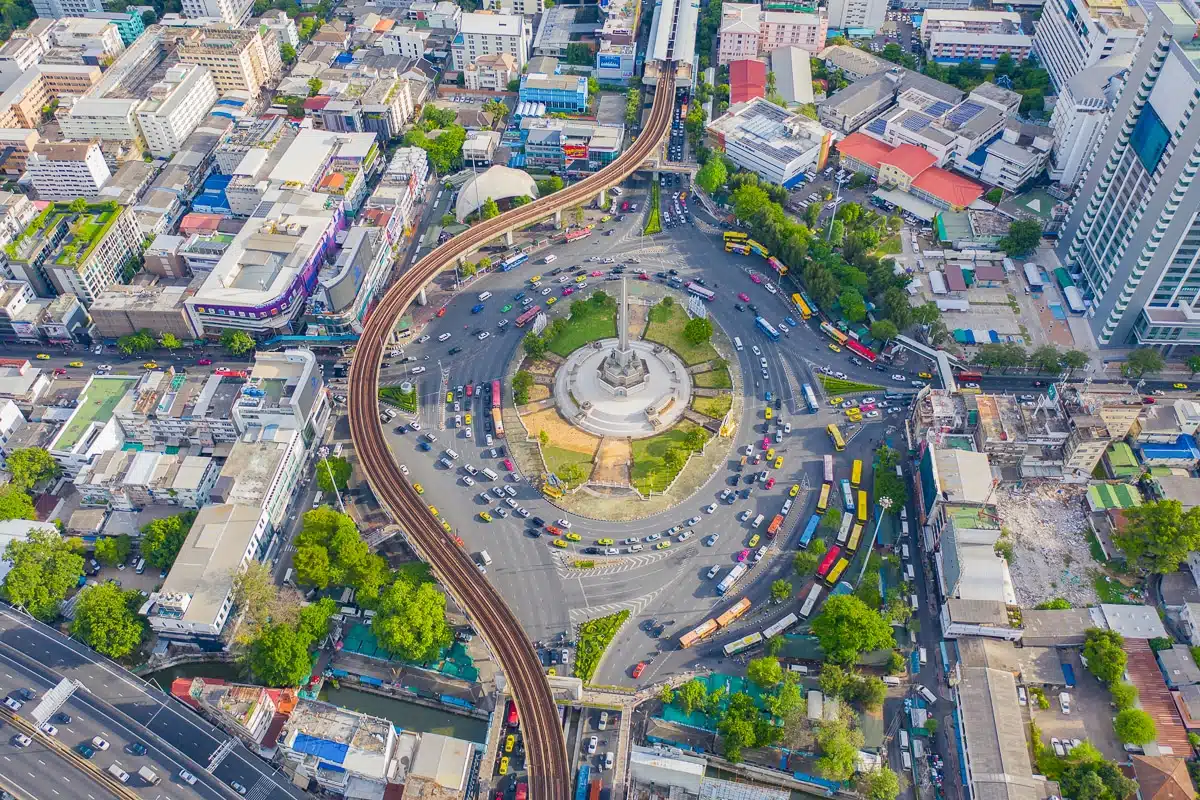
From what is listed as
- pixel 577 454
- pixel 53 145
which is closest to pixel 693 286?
pixel 577 454

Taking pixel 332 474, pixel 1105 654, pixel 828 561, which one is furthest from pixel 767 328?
pixel 332 474

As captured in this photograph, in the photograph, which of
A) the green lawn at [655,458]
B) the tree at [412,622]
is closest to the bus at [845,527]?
the green lawn at [655,458]

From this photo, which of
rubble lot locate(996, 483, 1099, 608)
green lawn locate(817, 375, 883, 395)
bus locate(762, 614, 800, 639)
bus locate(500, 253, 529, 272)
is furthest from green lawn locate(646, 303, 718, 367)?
rubble lot locate(996, 483, 1099, 608)

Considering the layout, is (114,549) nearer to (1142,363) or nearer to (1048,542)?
(1048,542)

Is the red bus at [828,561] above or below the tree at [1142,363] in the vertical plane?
below

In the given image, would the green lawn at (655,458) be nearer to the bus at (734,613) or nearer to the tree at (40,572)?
the bus at (734,613)

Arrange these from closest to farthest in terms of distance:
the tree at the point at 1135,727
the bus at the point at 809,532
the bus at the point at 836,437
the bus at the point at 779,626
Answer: the tree at the point at 1135,727
the bus at the point at 779,626
the bus at the point at 809,532
the bus at the point at 836,437

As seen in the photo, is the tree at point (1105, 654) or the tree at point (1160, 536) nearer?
the tree at point (1105, 654)
